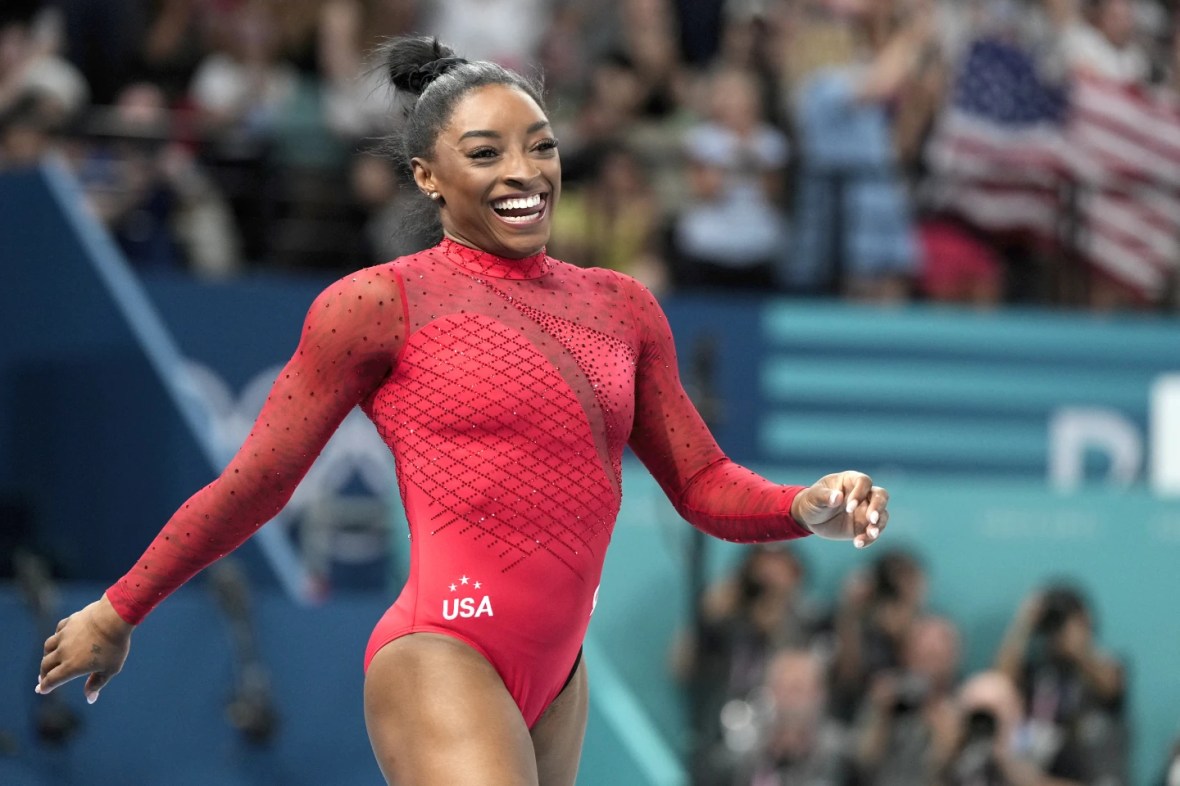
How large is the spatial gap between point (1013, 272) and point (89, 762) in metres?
5.58

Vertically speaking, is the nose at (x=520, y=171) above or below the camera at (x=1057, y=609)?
above

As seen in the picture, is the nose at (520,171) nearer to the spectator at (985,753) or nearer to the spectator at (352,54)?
the spectator at (985,753)

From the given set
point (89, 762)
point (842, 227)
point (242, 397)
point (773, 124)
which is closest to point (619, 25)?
point (773, 124)

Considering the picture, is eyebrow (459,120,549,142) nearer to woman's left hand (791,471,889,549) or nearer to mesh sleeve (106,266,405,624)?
mesh sleeve (106,266,405,624)

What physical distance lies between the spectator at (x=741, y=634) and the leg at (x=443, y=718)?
4.15m

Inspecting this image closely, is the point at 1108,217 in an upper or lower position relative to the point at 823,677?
upper

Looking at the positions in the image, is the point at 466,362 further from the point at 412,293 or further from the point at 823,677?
the point at 823,677

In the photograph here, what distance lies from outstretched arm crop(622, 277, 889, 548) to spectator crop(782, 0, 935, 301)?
17.0ft

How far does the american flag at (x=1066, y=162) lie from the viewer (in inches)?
343

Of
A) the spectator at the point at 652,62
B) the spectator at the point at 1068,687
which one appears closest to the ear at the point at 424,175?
the spectator at the point at 1068,687

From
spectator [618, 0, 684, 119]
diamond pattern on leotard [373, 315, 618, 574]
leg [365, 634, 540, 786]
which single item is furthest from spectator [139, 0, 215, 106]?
leg [365, 634, 540, 786]

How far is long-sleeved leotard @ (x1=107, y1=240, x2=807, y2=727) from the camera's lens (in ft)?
9.52

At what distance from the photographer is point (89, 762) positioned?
507 centimetres

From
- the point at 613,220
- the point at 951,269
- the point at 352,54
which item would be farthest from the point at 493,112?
the point at 951,269
